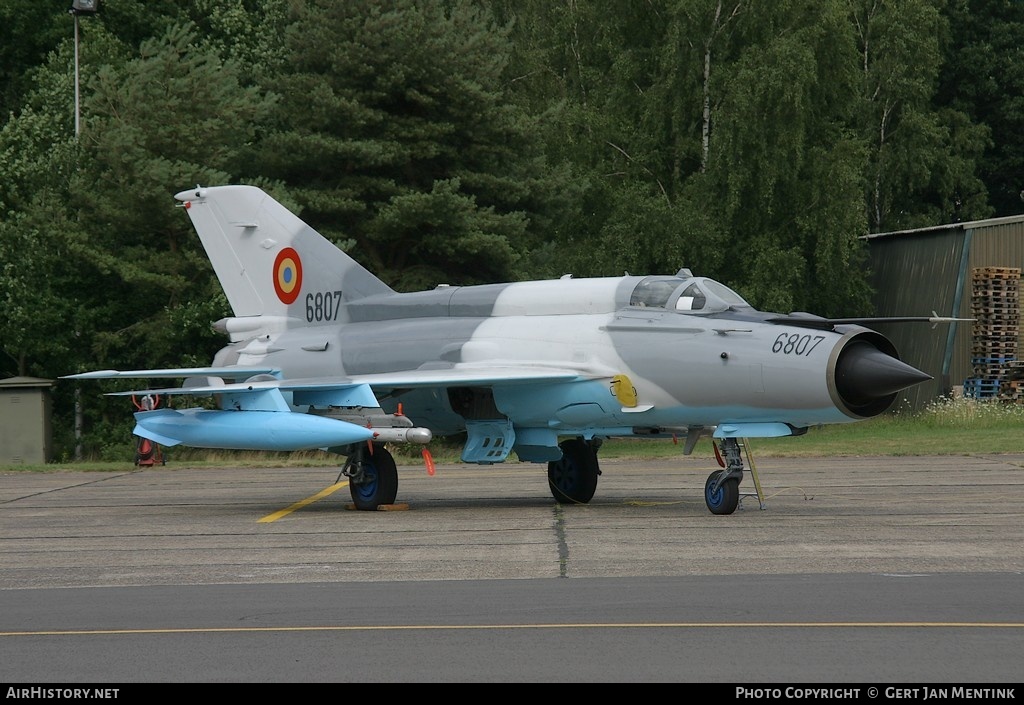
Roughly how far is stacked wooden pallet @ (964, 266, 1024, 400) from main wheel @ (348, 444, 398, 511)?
853 inches

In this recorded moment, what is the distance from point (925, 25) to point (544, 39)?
1269 cm

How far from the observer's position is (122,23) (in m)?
41.2

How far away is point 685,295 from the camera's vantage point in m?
14.2

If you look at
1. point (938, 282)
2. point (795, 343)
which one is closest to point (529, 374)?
point (795, 343)

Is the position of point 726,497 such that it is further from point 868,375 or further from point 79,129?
point 79,129

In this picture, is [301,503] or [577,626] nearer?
[577,626]

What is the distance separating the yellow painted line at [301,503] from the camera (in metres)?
14.5

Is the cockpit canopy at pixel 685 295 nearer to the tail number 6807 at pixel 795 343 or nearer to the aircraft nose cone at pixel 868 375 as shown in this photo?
the tail number 6807 at pixel 795 343

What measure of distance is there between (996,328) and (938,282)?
226 centimetres

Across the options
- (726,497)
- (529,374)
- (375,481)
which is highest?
(529,374)

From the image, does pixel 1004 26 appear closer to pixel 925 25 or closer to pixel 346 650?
pixel 925 25

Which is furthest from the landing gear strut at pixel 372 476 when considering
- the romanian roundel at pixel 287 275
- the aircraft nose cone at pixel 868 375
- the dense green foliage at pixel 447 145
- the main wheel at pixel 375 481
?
the dense green foliage at pixel 447 145

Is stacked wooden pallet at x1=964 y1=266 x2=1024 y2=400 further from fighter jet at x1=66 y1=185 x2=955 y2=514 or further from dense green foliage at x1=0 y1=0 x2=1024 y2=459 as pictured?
fighter jet at x1=66 y1=185 x2=955 y2=514
